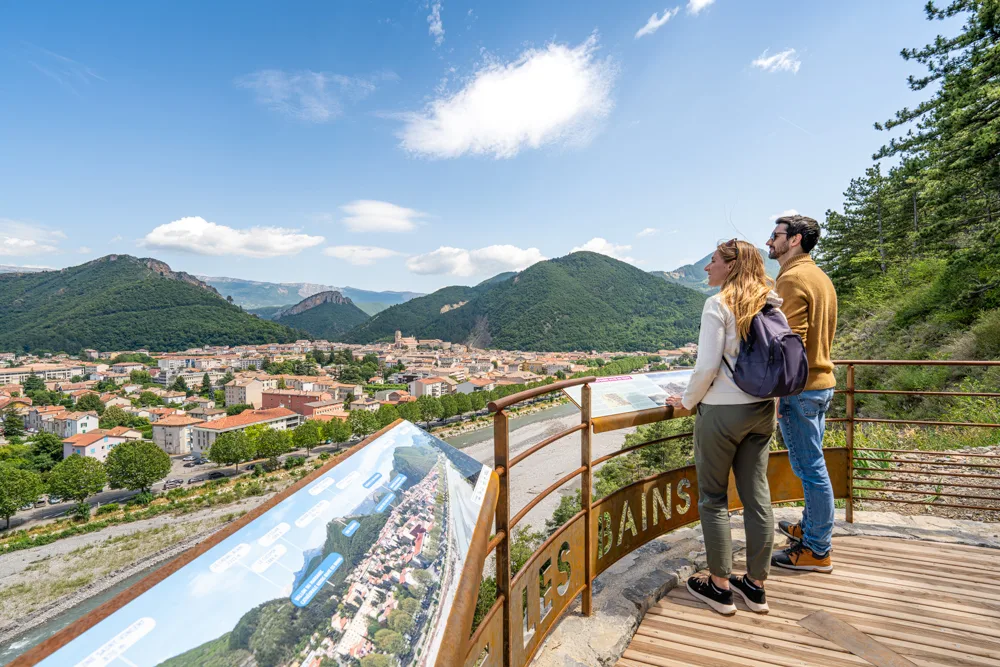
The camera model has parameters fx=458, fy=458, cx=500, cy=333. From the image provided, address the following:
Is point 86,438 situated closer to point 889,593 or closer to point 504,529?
point 504,529

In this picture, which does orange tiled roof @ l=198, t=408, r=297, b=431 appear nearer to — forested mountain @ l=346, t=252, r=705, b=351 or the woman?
the woman

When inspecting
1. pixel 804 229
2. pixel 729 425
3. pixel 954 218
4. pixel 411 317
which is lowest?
pixel 729 425

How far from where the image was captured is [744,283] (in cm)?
172

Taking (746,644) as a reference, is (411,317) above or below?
above

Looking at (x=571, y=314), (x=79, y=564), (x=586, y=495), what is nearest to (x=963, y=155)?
(x=586, y=495)

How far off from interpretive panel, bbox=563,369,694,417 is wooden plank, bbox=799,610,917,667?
1032 mm

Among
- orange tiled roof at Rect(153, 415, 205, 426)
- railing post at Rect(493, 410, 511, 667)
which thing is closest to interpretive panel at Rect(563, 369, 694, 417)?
railing post at Rect(493, 410, 511, 667)

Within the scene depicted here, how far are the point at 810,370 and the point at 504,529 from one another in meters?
1.55

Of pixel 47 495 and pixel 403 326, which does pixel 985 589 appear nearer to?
pixel 47 495

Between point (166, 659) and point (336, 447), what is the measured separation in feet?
121

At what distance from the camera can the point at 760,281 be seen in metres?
1.74

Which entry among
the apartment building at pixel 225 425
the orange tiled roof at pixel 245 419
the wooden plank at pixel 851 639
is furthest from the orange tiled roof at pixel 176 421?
A: the wooden plank at pixel 851 639

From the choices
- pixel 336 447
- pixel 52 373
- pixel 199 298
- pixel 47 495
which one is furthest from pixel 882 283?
pixel 199 298

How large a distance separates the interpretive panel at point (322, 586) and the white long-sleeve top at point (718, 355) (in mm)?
1113
